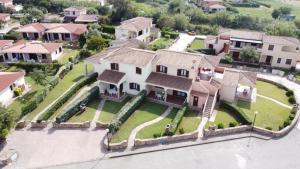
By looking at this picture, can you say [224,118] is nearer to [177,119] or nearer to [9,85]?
[177,119]

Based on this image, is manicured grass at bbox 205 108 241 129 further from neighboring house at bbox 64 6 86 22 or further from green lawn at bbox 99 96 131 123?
neighboring house at bbox 64 6 86 22

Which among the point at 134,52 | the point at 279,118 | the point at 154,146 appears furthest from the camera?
the point at 134,52

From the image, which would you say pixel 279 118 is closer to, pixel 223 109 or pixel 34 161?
pixel 223 109

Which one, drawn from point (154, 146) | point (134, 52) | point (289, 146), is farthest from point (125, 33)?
point (289, 146)

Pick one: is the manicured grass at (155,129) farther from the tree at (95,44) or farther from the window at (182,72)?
the tree at (95,44)

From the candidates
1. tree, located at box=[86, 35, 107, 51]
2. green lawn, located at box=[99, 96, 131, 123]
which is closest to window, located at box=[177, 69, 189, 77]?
green lawn, located at box=[99, 96, 131, 123]

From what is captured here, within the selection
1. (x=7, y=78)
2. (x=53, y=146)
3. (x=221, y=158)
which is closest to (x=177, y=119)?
(x=221, y=158)
